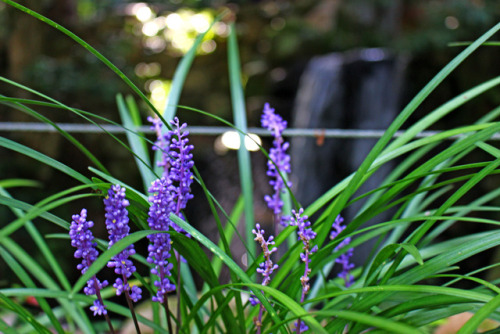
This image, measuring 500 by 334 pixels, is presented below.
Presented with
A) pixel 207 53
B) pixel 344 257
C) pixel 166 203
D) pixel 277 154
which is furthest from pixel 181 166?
pixel 207 53

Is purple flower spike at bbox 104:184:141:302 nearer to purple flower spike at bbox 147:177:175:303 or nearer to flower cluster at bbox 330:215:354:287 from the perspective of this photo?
purple flower spike at bbox 147:177:175:303

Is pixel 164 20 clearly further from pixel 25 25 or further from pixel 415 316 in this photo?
pixel 415 316

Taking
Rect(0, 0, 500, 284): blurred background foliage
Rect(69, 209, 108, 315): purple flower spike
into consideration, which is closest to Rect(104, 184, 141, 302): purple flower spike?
Rect(69, 209, 108, 315): purple flower spike

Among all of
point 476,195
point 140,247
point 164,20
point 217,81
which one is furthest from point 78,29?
point 476,195

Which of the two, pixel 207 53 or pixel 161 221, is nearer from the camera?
pixel 161 221

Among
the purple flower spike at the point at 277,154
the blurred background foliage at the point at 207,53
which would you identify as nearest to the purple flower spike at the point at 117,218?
the purple flower spike at the point at 277,154

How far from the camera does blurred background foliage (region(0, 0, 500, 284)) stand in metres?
4.39

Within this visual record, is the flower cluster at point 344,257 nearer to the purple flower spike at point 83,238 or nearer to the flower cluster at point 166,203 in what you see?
the flower cluster at point 166,203

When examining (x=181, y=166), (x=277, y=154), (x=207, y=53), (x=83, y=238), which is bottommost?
(x=83, y=238)

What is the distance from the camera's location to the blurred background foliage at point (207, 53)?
14.4 feet

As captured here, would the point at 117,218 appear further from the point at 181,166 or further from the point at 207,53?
the point at 207,53

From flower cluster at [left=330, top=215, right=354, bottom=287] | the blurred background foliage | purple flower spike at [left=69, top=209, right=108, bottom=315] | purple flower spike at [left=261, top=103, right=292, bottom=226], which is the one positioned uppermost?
the blurred background foliage

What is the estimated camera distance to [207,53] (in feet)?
20.6

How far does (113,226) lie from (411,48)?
4.31 meters
